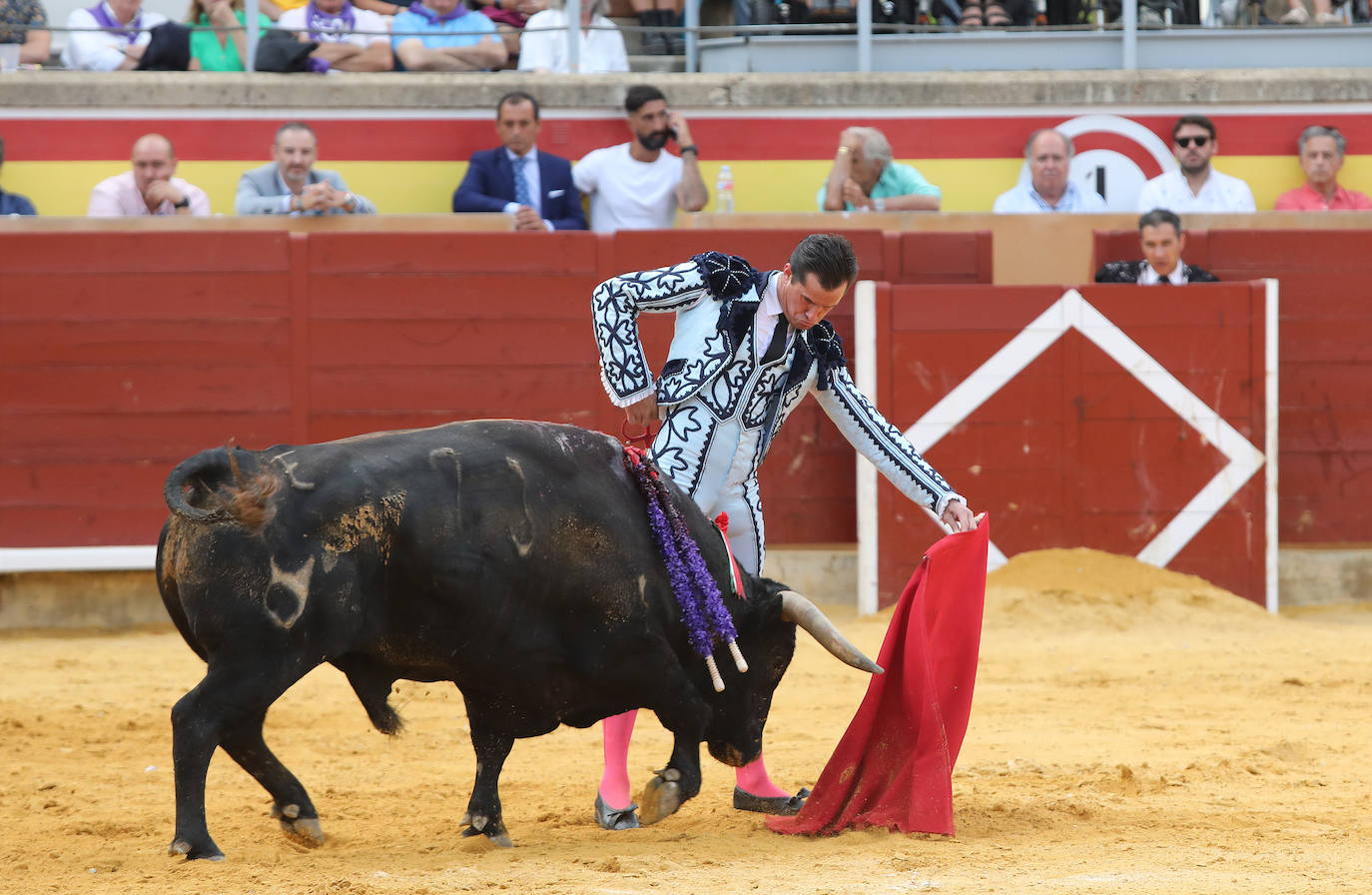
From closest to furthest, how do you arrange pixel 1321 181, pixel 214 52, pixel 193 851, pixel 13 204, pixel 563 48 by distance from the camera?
pixel 193 851 < pixel 13 204 < pixel 1321 181 < pixel 214 52 < pixel 563 48

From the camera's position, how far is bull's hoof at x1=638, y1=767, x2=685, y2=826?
3533 mm

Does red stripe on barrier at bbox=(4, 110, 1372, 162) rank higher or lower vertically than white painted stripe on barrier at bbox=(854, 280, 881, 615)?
higher

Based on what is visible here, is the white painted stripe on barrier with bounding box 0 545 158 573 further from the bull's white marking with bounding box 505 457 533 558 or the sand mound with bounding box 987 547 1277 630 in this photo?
the bull's white marking with bounding box 505 457 533 558

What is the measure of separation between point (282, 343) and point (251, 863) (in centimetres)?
410

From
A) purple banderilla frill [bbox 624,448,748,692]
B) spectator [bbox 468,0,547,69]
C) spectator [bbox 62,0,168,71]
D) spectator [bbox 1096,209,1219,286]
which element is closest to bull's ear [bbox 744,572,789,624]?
purple banderilla frill [bbox 624,448,748,692]

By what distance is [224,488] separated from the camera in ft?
10.1

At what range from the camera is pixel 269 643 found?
9.91ft

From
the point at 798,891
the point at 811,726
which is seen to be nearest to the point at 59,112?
the point at 811,726

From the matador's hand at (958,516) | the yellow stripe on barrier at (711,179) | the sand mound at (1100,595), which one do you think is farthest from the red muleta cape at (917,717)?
the yellow stripe on barrier at (711,179)

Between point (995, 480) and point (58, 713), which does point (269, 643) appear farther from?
point (995, 480)

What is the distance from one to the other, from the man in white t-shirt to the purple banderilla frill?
4.22m

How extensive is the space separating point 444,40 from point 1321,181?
419 centimetres

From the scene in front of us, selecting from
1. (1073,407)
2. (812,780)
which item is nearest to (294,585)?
(812,780)

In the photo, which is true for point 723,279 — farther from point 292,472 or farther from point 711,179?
point 711,179
